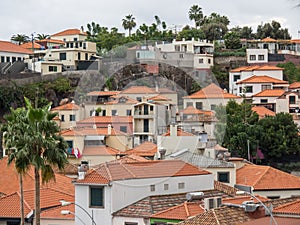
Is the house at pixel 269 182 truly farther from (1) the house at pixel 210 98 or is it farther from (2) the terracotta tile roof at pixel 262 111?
(2) the terracotta tile roof at pixel 262 111

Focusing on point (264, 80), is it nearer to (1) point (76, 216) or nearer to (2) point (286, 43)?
(2) point (286, 43)

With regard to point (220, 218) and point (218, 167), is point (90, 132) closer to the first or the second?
point (218, 167)

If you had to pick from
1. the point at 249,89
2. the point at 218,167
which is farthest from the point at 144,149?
the point at 249,89

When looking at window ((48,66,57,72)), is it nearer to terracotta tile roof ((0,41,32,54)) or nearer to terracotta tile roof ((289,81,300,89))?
terracotta tile roof ((0,41,32,54))

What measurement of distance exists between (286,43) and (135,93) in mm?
76047

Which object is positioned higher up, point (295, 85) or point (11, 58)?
point (11, 58)

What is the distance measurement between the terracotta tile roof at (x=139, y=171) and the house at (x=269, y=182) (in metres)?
9.00

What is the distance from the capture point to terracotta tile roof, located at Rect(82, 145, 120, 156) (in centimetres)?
6559

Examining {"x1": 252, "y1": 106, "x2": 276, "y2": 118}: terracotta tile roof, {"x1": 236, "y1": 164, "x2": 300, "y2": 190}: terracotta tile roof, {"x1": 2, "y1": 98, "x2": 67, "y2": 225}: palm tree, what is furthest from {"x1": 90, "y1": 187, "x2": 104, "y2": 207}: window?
{"x1": 252, "y1": 106, "x2": 276, "y2": 118}: terracotta tile roof

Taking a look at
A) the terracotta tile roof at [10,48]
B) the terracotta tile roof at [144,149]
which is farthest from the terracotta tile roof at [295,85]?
the terracotta tile roof at [144,149]

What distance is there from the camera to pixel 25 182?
172ft

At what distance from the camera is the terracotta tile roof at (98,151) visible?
65.6 metres

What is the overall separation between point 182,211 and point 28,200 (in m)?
Answer: 10.7

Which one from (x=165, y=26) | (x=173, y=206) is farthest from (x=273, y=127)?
(x=165, y=26)
